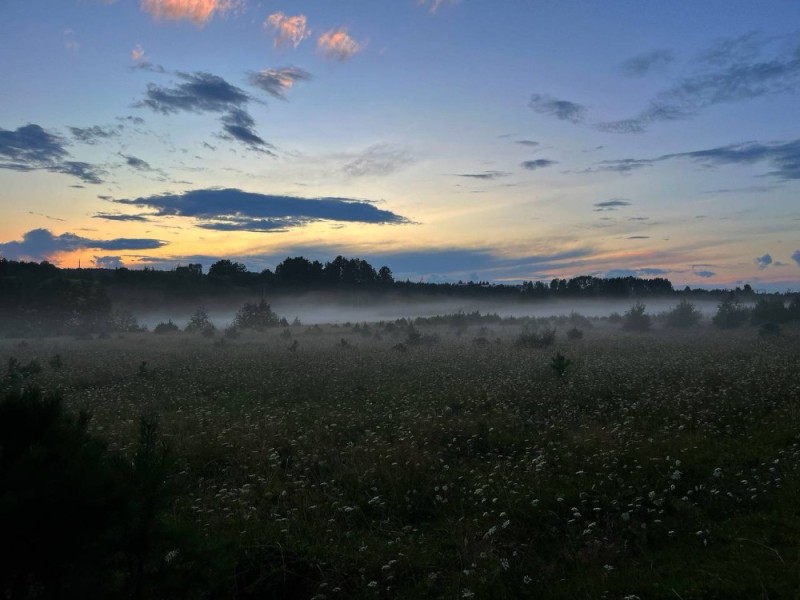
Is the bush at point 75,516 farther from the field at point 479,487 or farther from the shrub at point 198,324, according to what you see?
the shrub at point 198,324

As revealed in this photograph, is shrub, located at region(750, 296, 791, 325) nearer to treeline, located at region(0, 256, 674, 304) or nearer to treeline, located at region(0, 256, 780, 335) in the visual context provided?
treeline, located at region(0, 256, 780, 335)

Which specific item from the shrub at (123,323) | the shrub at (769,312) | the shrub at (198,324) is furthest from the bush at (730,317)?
the shrub at (123,323)

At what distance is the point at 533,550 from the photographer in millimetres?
6141

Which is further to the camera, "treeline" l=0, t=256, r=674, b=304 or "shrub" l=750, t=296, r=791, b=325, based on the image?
"treeline" l=0, t=256, r=674, b=304

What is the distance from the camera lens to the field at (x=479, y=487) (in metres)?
5.38

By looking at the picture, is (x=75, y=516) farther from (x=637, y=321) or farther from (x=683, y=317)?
(x=683, y=317)

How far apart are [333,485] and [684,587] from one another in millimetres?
5004

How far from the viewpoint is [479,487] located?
311 inches

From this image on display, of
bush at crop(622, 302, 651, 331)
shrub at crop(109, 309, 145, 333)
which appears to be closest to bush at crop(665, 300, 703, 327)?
bush at crop(622, 302, 651, 331)

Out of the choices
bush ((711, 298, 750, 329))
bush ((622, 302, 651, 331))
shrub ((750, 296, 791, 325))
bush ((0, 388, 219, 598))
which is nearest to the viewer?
bush ((0, 388, 219, 598))

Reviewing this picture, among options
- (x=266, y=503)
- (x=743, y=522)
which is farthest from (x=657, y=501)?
(x=266, y=503)

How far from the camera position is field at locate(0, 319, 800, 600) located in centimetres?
538

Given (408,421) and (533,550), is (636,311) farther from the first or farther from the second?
(533,550)

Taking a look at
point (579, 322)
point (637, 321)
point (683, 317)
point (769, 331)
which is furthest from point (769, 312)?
point (579, 322)
